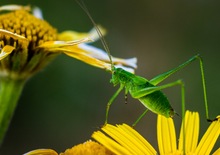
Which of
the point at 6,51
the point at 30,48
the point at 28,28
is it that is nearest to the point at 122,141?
the point at 6,51

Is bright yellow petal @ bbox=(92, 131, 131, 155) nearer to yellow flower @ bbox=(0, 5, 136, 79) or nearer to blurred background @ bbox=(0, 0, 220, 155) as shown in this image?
yellow flower @ bbox=(0, 5, 136, 79)

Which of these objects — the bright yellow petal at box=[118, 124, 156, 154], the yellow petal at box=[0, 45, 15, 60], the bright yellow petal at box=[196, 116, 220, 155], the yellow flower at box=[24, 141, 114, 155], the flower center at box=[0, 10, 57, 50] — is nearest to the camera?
the yellow flower at box=[24, 141, 114, 155]

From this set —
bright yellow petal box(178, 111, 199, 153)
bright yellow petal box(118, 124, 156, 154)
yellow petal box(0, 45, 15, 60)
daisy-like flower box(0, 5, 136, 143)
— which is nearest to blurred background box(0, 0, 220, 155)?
daisy-like flower box(0, 5, 136, 143)

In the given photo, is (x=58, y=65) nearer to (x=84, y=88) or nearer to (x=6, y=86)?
(x=84, y=88)

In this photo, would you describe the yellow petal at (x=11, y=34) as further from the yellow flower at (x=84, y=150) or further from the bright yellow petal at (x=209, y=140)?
the bright yellow petal at (x=209, y=140)

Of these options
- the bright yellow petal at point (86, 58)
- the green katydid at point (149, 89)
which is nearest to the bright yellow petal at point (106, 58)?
the bright yellow petal at point (86, 58)

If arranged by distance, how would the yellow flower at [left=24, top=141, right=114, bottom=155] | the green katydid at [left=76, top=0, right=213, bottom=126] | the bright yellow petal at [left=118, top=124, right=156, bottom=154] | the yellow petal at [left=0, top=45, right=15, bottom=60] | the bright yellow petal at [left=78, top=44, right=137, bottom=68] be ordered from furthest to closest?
the bright yellow petal at [left=78, top=44, right=137, bottom=68], the yellow petal at [left=0, top=45, right=15, bottom=60], the green katydid at [left=76, top=0, right=213, bottom=126], the bright yellow petal at [left=118, top=124, right=156, bottom=154], the yellow flower at [left=24, top=141, right=114, bottom=155]
